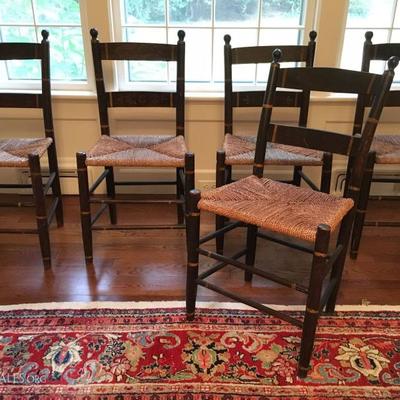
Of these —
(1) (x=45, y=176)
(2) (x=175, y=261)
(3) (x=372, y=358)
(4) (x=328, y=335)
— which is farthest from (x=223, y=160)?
(1) (x=45, y=176)

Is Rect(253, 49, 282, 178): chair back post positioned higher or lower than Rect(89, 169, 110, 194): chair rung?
higher

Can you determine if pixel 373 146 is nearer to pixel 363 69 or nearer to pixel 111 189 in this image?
pixel 363 69

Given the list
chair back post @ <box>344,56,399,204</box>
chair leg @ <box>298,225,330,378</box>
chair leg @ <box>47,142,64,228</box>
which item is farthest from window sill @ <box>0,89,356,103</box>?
chair leg @ <box>298,225,330,378</box>

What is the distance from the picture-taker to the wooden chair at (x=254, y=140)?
5.96 ft

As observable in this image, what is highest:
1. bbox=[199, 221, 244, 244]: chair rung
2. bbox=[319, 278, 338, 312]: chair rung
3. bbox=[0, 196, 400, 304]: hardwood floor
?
bbox=[199, 221, 244, 244]: chair rung

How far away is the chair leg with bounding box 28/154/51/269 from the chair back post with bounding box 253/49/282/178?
90 centimetres

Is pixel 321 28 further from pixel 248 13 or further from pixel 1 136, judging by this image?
pixel 1 136

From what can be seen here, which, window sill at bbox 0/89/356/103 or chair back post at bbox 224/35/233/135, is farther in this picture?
window sill at bbox 0/89/356/103

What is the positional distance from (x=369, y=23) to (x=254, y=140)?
963mm

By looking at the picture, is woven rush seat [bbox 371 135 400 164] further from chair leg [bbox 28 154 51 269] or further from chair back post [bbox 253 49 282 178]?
chair leg [bbox 28 154 51 269]

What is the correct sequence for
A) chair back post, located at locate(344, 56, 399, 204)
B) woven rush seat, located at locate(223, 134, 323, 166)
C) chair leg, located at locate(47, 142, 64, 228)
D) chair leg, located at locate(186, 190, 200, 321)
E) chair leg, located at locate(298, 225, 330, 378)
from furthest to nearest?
chair leg, located at locate(47, 142, 64, 228)
woven rush seat, located at locate(223, 134, 323, 166)
chair leg, located at locate(186, 190, 200, 321)
chair back post, located at locate(344, 56, 399, 204)
chair leg, located at locate(298, 225, 330, 378)

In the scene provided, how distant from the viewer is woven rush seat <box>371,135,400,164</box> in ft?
5.87

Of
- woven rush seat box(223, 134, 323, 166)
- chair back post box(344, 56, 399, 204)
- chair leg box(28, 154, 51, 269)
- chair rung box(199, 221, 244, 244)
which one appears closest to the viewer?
chair back post box(344, 56, 399, 204)

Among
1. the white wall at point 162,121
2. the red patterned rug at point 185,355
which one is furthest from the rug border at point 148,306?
the white wall at point 162,121
